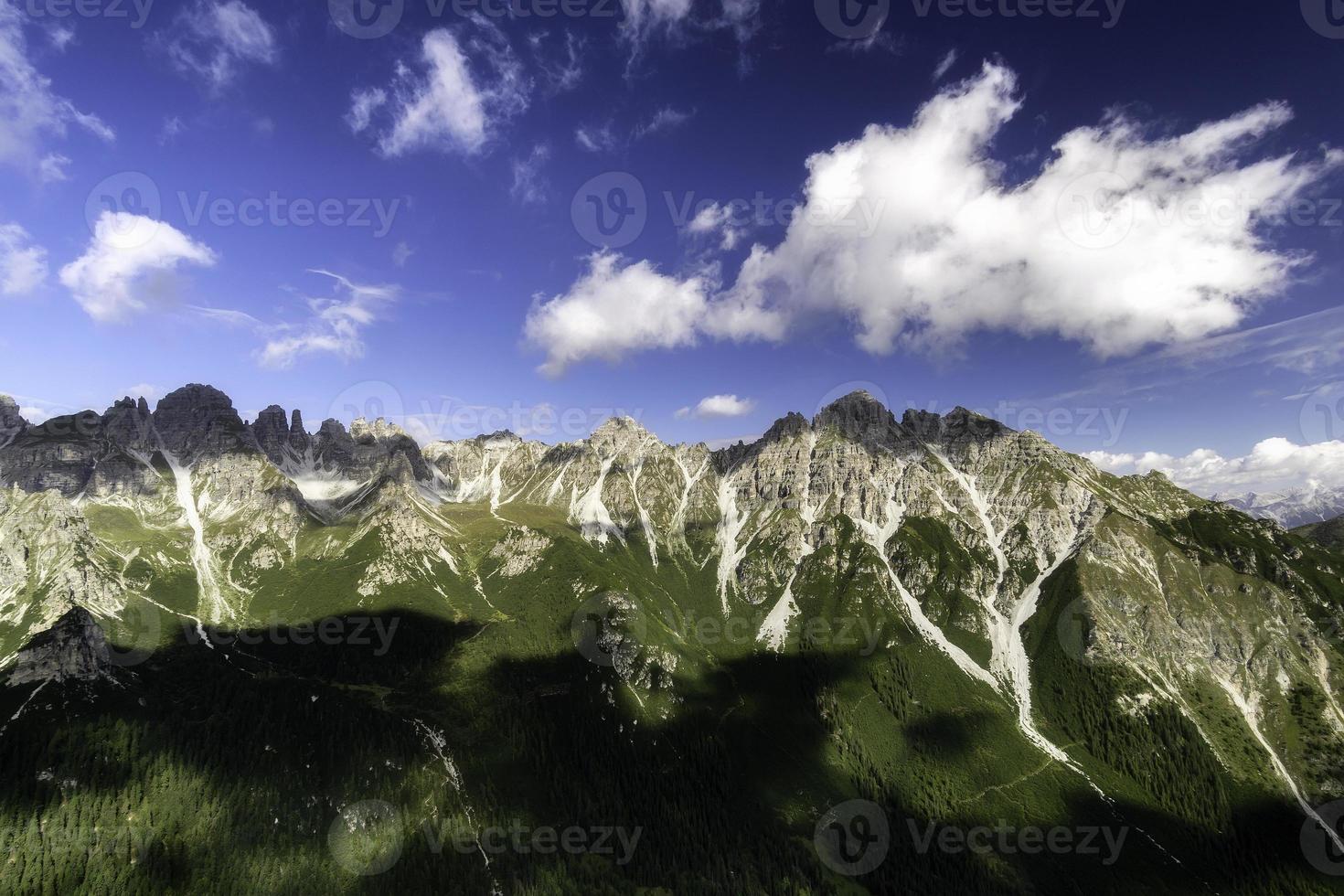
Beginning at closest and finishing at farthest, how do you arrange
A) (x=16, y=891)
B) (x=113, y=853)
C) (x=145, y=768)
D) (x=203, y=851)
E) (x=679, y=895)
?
(x=16, y=891) < (x=113, y=853) < (x=203, y=851) < (x=145, y=768) < (x=679, y=895)

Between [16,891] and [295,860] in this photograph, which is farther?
[295,860]

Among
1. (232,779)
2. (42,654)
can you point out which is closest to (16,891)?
(232,779)

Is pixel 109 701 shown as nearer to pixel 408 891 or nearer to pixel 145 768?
pixel 145 768

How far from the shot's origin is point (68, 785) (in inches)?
6555

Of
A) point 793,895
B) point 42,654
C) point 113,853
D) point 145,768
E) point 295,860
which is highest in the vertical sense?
point 42,654

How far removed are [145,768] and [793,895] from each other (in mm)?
217247

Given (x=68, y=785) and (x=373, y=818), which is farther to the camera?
(x=373, y=818)

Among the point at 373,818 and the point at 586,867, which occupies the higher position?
the point at 373,818

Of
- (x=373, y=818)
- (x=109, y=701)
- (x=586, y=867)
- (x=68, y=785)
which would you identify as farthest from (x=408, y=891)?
(x=109, y=701)

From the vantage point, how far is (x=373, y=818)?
196m

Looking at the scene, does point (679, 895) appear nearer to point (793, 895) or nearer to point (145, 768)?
point (793, 895)

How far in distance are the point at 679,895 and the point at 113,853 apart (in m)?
Result: 167

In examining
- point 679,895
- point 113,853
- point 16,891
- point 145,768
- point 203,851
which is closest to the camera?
point 16,891

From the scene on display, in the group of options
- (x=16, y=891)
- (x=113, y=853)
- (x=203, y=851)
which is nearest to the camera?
(x=16, y=891)
